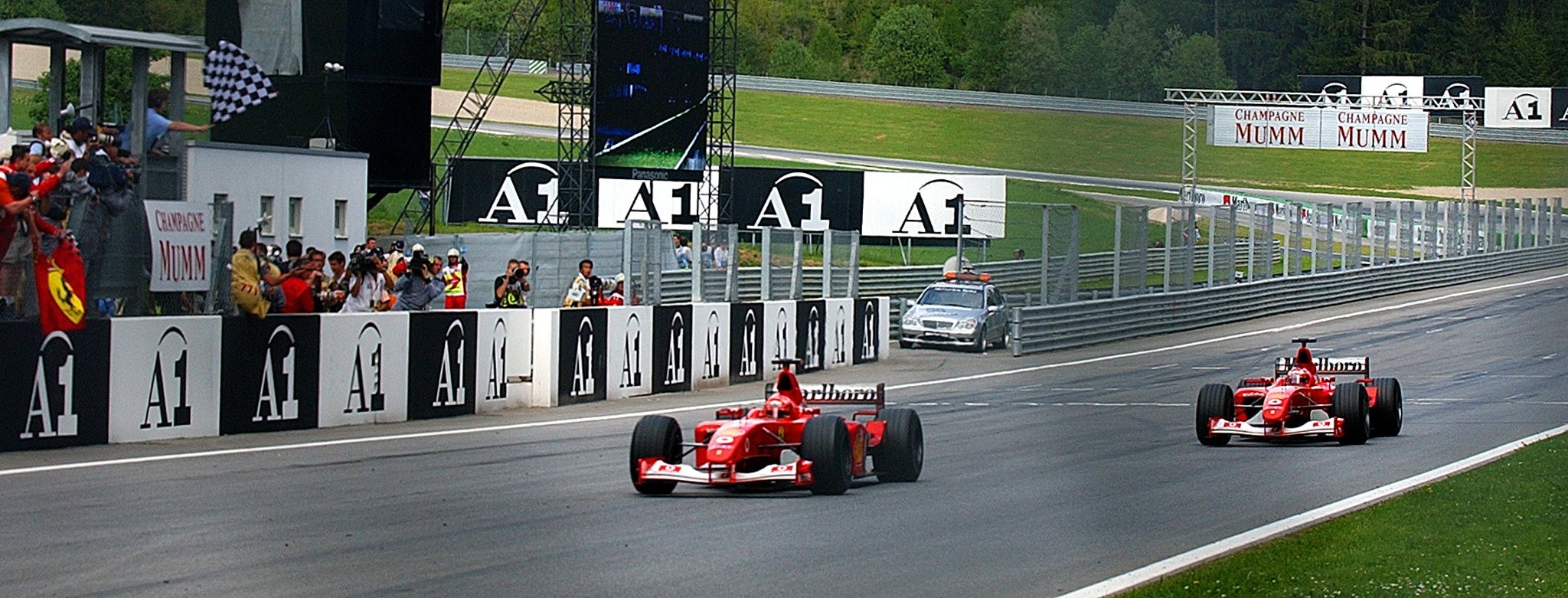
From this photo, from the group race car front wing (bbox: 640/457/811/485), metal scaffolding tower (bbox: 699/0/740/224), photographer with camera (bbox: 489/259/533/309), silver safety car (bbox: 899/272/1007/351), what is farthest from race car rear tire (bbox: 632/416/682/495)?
silver safety car (bbox: 899/272/1007/351)

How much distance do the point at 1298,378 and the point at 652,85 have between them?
20.2 m

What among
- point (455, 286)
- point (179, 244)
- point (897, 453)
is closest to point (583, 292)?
point (455, 286)

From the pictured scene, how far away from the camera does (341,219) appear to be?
88.2 feet

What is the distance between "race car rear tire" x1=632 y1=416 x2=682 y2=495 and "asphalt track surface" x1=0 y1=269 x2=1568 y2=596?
13 centimetres

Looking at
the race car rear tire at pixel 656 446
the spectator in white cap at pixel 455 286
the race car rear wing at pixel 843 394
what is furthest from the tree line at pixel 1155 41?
the spectator in white cap at pixel 455 286

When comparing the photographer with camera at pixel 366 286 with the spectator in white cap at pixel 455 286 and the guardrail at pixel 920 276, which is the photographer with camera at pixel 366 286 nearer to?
the spectator in white cap at pixel 455 286

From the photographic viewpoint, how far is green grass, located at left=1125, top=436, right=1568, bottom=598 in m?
7.12

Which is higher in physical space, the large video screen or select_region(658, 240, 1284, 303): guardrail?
the large video screen

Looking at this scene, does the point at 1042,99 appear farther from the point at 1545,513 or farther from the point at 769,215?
the point at 769,215

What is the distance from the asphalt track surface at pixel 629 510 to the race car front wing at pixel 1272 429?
0.15 m

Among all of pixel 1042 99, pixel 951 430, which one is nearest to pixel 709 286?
pixel 951 430

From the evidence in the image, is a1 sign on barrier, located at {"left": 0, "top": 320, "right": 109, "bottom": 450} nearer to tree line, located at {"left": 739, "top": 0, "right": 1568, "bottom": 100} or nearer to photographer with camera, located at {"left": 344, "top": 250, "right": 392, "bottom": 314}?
photographer with camera, located at {"left": 344, "top": 250, "right": 392, "bottom": 314}

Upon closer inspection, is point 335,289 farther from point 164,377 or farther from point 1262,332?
point 1262,332

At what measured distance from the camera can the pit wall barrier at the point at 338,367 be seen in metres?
12.8
